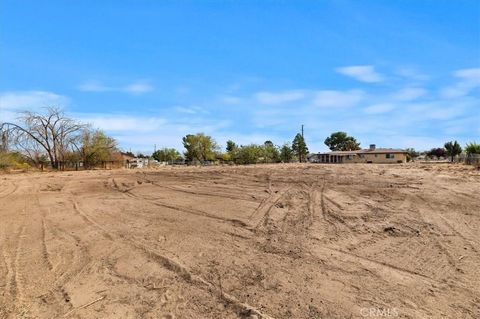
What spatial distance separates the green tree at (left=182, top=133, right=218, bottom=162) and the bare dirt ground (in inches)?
2666

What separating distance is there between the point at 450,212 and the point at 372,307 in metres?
6.28

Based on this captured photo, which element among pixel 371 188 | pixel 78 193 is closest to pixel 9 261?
pixel 78 193

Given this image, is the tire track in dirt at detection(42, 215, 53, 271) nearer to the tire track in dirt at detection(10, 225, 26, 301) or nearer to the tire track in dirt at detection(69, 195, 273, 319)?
the tire track in dirt at detection(10, 225, 26, 301)

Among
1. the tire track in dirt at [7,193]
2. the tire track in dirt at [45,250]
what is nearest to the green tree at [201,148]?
the tire track in dirt at [7,193]

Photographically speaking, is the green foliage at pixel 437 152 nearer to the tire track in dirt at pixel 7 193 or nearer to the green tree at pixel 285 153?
the green tree at pixel 285 153

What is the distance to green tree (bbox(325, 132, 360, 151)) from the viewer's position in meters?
98.9

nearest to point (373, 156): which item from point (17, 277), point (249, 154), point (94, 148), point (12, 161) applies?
point (249, 154)

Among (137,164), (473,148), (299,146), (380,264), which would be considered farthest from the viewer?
(299,146)

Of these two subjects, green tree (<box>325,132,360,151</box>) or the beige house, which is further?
green tree (<box>325,132,360,151</box>)

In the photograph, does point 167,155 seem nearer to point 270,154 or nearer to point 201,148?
point 201,148

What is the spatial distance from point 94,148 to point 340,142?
222 ft

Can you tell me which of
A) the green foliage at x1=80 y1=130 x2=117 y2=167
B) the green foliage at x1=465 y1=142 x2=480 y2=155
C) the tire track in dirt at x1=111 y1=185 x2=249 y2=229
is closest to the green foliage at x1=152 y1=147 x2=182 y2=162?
the green foliage at x1=80 y1=130 x2=117 y2=167

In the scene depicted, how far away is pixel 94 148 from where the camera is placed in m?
49.5

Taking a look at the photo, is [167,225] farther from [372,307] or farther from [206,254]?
[372,307]
